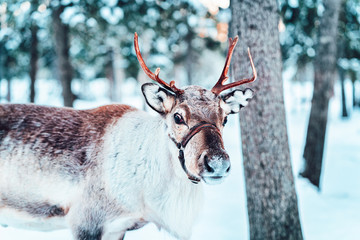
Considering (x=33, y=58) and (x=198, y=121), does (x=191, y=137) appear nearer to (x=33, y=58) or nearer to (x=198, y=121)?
(x=198, y=121)

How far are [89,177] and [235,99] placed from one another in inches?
54.4

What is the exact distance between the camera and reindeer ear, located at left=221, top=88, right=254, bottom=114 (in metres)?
2.66

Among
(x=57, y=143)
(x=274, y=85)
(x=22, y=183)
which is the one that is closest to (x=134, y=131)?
(x=57, y=143)

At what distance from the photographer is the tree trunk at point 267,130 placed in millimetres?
3576

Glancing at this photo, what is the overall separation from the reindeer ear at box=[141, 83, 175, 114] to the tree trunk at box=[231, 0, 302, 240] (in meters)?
1.36

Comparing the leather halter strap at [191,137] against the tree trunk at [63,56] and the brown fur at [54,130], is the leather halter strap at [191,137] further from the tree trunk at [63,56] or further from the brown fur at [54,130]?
the tree trunk at [63,56]

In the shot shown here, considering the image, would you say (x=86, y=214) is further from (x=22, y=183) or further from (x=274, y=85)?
(x=274, y=85)

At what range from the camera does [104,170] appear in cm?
273

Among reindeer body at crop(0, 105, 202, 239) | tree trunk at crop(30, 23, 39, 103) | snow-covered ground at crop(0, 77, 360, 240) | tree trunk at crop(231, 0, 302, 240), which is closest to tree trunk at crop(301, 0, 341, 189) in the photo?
snow-covered ground at crop(0, 77, 360, 240)

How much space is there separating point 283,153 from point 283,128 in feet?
0.92

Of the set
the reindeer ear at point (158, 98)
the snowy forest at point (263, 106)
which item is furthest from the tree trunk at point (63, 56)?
the reindeer ear at point (158, 98)

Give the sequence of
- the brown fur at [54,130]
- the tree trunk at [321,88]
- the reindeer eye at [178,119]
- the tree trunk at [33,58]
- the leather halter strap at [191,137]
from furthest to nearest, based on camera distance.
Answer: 1. the tree trunk at [33,58]
2. the tree trunk at [321,88]
3. the brown fur at [54,130]
4. the reindeer eye at [178,119]
5. the leather halter strap at [191,137]

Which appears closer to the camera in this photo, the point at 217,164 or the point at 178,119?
the point at 217,164

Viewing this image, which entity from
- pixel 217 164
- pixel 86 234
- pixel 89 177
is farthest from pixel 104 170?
Result: pixel 217 164
